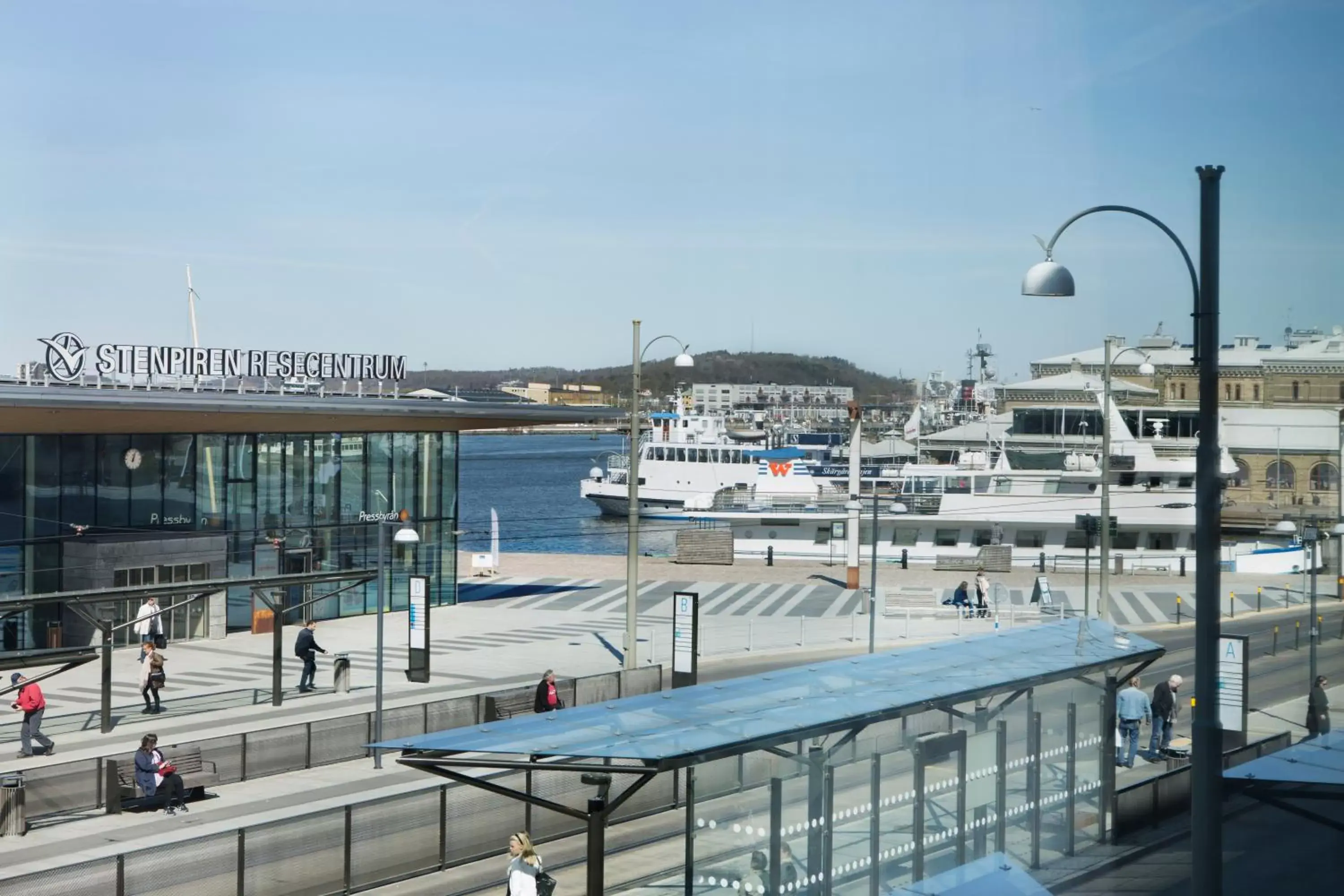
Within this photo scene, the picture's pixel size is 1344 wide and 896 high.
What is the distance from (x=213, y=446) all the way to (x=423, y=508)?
6662mm

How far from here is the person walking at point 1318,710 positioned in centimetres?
1344

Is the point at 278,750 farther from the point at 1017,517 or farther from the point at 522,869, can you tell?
the point at 1017,517

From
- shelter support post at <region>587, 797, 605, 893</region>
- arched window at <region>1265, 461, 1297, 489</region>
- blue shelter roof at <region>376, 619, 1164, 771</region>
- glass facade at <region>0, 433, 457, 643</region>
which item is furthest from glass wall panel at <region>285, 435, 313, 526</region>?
shelter support post at <region>587, 797, 605, 893</region>

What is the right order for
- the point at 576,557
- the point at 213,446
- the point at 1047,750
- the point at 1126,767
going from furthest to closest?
1. the point at 576,557
2. the point at 213,446
3. the point at 1126,767
4. the point at 1047,750

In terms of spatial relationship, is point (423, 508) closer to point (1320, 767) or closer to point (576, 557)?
point (576, 557)

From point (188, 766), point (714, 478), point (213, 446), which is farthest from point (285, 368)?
point (714, 478)


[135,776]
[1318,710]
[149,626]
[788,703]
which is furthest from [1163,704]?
[149,626]

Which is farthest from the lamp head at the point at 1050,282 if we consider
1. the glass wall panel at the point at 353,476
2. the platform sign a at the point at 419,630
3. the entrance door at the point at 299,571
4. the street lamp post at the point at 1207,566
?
the glass wall panel at the point at 353,476

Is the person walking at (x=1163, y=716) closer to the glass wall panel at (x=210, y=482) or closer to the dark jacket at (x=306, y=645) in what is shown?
the dark jacket at (x=306, y=645)

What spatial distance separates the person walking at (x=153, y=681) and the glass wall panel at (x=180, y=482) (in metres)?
9.94

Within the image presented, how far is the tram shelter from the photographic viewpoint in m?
10.6

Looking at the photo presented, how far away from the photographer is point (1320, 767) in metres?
8.65

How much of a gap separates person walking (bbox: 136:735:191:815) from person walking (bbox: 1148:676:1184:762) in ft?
40.0

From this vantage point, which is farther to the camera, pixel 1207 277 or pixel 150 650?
pixel 150 650
